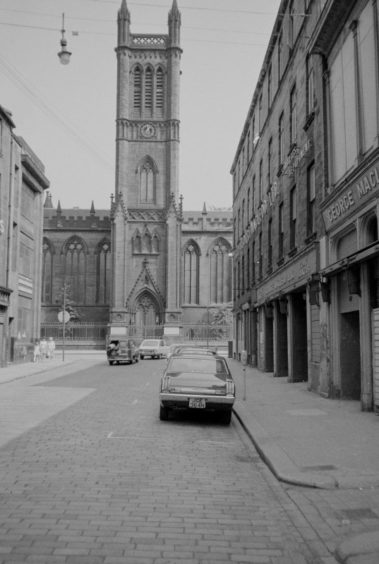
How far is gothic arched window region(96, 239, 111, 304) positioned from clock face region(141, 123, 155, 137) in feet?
46.9

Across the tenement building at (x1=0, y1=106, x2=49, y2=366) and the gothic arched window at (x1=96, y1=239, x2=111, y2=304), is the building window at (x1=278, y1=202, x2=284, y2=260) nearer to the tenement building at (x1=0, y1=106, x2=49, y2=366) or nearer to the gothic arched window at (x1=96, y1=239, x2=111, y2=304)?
the tenement building at (x1=0, y1=106, x2=49, y2=366)

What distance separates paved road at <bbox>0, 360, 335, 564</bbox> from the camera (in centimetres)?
472

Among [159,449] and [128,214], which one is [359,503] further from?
[128,214]

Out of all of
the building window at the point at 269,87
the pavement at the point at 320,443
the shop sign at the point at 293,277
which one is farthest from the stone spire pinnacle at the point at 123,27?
the pavement at the point at 320,443

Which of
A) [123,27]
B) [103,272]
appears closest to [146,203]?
[103,272]

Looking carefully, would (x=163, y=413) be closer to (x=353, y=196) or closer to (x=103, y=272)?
(x=353, y=196)

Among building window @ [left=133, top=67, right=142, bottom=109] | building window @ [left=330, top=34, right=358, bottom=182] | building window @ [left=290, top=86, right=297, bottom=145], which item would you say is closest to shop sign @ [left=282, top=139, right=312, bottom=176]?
building window @ [left=290, top=86, right=297, bottom=145]

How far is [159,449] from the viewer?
9008 mm

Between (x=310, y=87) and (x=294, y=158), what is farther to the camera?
(x=294, y=158)

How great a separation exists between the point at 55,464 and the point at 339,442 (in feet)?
14.5

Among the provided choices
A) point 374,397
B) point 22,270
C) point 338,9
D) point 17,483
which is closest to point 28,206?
point 22,270

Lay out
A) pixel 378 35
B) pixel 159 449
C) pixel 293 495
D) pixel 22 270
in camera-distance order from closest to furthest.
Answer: pixel 293 495 < pixel 159 449 < pixel 378 35 < pixel 22 270

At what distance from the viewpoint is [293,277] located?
64.6 feet

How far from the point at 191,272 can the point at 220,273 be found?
143 inches
